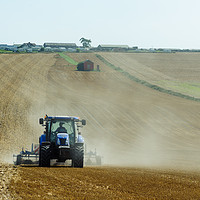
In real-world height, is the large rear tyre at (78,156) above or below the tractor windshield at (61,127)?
below

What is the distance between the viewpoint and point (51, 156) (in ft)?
54.0

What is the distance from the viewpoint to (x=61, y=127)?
17.8m

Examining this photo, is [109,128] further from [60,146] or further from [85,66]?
[85,66]

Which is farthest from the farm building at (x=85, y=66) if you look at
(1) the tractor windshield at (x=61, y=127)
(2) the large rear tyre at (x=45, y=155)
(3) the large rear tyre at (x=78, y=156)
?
(2) the large rear tyre at (x=45, y=155)

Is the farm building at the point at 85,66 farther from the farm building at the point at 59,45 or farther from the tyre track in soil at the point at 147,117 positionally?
the farm building at the point at 59,45

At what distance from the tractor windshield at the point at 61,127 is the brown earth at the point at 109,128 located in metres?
2.49

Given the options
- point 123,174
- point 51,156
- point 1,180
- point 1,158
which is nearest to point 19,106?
point 1,158

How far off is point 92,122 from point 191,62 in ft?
234

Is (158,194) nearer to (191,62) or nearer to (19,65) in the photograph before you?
(19,65)

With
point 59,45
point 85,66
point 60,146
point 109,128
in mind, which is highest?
point 59,45

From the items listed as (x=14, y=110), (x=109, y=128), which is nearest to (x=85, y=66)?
(x=14, y=110)

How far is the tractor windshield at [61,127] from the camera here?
17.7 m

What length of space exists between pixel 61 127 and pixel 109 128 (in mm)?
17428

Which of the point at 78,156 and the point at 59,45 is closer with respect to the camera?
the point at 78,156
